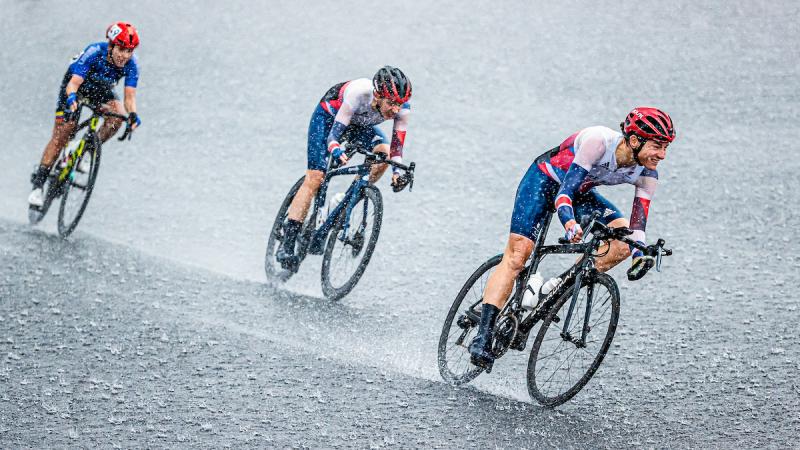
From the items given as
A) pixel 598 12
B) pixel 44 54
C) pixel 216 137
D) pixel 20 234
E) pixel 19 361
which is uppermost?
pixel 598 12

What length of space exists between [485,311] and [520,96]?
8.91 metres

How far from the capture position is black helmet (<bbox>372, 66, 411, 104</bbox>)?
6.68 meters

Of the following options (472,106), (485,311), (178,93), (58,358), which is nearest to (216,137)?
(178,93)

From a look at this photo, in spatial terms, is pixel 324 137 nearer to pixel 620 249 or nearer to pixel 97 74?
pixel 97 74

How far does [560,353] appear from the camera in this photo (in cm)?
595

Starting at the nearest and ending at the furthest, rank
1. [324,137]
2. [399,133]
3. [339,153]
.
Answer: [339,153] < [399,133] < [324,137]

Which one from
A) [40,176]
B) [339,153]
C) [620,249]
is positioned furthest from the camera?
[40,176]

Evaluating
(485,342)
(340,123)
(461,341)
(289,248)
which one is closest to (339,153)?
(340,123)

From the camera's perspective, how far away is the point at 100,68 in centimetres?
885

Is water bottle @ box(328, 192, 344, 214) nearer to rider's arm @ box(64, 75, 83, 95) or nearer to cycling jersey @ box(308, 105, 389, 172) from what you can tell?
cycling jersey @ box(308, 105, 389, 172)

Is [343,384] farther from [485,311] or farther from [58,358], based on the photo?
[58,358]

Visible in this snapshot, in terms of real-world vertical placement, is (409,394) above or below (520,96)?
below

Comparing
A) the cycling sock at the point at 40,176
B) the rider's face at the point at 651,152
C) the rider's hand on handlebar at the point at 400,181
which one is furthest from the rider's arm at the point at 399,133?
the cycling sock at the point at 40,176

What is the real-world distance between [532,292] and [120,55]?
509 cm
